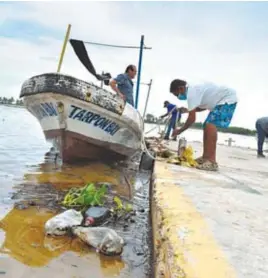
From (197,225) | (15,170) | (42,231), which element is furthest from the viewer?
(15,170)

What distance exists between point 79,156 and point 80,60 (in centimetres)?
211

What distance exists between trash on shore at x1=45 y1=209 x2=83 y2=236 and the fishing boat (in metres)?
3.56

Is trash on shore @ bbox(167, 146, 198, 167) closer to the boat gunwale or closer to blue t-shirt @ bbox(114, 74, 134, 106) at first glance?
the boat gunwale


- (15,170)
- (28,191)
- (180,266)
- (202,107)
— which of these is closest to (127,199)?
(28,191)

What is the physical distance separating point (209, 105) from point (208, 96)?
0.14 m

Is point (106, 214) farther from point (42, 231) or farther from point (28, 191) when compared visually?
point (28, 191)

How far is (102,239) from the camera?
8.79ft

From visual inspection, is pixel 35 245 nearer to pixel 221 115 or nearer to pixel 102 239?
pixel 102 239

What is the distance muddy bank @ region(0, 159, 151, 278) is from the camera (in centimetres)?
232

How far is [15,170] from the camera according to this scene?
21.0 feet

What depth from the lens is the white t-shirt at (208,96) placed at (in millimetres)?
4875

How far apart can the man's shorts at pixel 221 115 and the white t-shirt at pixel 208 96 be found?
0.25 ft

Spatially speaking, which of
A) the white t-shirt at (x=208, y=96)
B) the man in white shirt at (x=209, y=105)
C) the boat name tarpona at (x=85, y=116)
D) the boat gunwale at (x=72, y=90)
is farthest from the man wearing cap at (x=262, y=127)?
the white t-shirt at (x=208, y=96)

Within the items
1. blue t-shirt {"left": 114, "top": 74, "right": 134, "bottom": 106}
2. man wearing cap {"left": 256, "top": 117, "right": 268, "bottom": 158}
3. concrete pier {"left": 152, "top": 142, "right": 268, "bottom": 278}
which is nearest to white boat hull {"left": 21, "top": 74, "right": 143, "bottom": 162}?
blue t-shirt {"left": 114, "top": 74, "right": 134, "bottom": 106}
